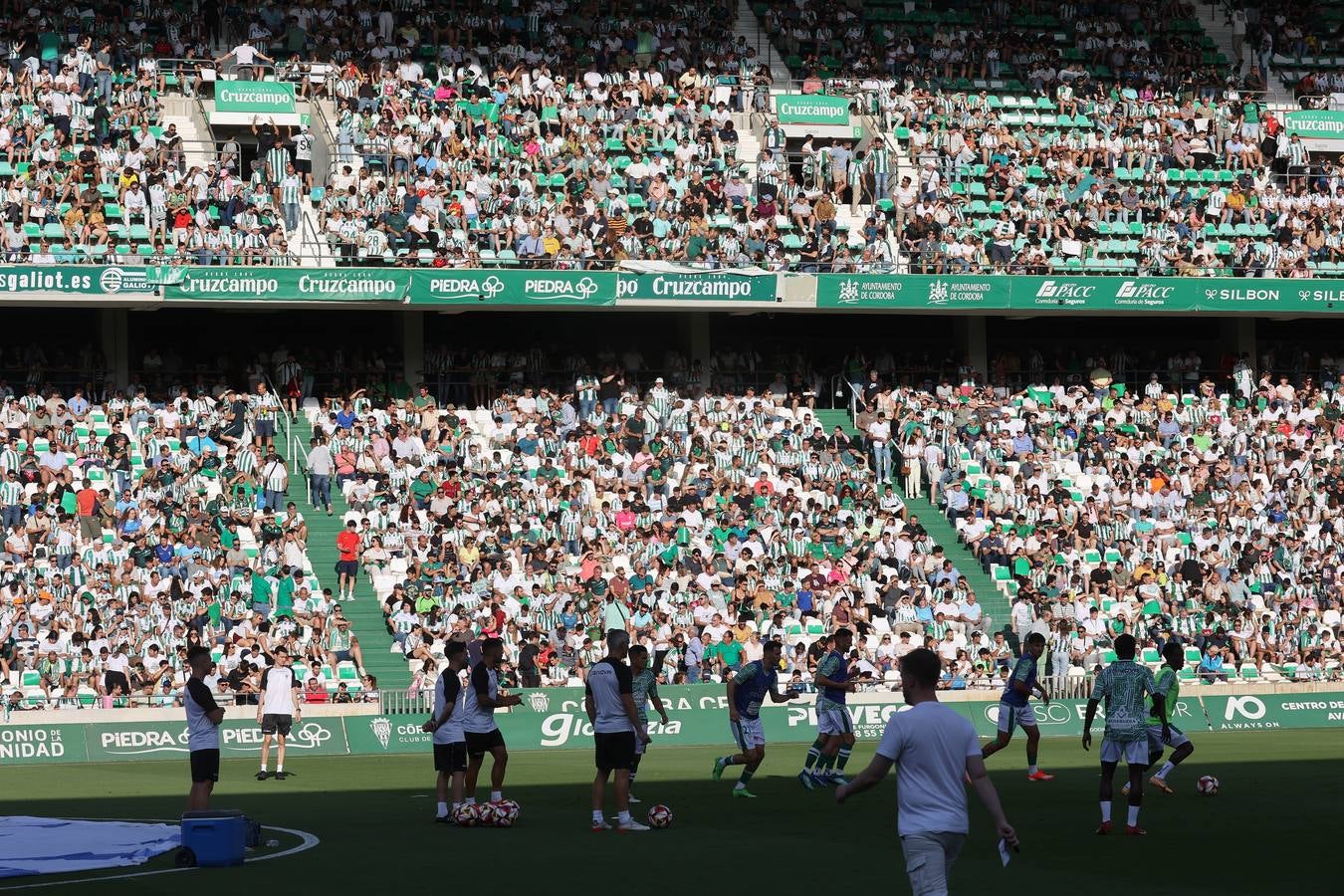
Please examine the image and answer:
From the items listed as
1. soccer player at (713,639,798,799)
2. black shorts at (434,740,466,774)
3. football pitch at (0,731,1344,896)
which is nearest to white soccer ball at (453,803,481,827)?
football pitch at (0,731,1344,896)

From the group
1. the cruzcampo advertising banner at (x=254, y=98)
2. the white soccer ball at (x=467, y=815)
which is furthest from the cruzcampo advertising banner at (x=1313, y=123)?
the white soccer ball at (x=467, y=815)

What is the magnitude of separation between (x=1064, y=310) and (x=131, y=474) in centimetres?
1996

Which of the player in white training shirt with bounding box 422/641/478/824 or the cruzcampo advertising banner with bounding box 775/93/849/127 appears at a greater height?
the cruzcampo advertising banner with bounding box 775/93/849/127

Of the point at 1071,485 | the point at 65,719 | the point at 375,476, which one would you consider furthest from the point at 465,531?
the point at 1071,485

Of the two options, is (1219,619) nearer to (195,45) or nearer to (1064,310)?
(1064,310)

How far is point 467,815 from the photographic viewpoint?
1905 centimetres

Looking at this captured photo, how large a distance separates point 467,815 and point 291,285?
20.5m

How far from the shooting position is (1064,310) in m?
42.9

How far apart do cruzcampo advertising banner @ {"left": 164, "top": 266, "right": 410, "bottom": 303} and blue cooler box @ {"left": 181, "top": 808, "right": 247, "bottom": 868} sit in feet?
72.9

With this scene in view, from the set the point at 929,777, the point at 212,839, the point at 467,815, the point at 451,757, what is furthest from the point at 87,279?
the point at 929,777

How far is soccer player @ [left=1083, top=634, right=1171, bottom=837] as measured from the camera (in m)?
17.6

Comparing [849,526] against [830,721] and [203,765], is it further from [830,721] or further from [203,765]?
[203,765]

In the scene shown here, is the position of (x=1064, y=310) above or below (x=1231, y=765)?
above

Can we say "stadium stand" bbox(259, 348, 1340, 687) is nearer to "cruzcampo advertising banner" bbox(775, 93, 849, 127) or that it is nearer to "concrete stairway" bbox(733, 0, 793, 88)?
"cruzcampo advertising banner" bbox(775, 93, 849, 127)
